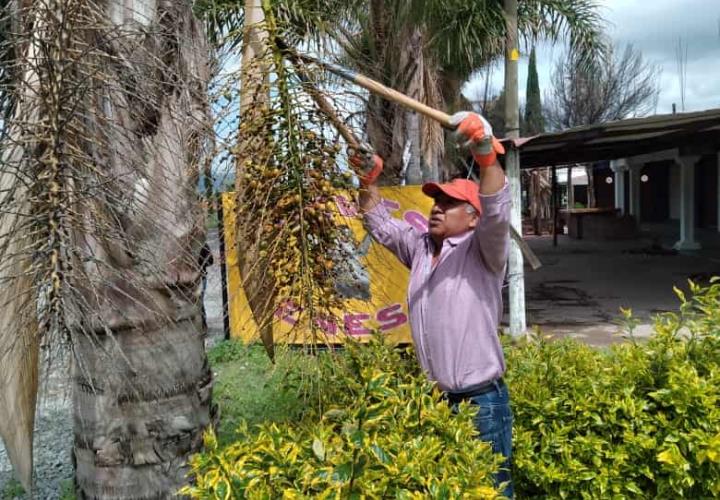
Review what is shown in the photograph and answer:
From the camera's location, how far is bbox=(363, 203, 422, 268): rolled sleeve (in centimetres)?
271

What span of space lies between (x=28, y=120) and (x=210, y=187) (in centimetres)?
75

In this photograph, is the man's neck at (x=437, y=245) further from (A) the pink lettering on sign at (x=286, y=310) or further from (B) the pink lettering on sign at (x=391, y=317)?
(B) the pink lettering on sign at (x=391, y=317)

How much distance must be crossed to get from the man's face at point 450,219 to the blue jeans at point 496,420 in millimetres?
692

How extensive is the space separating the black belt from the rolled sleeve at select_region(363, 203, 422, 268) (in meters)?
0.63

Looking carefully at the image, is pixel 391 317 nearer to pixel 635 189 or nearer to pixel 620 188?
pixel 635 189

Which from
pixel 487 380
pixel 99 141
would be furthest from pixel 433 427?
pixel 99 141

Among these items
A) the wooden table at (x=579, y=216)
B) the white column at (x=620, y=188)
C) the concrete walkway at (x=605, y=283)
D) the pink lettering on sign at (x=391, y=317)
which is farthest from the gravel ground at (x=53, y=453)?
the white column at (x=620, y=188)

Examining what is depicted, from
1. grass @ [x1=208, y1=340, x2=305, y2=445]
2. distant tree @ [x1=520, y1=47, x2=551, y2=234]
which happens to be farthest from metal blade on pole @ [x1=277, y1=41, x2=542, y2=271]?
distant tree @ [x1=520, y1=47, x2=551, y2=234]

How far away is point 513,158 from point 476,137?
5.68 meters

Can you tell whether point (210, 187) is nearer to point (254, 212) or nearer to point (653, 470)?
point (254, 212)

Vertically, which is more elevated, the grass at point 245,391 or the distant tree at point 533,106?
the distant tree at point 533,106

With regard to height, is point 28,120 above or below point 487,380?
above

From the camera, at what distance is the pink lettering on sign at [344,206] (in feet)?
6.34

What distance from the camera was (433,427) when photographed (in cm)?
217
